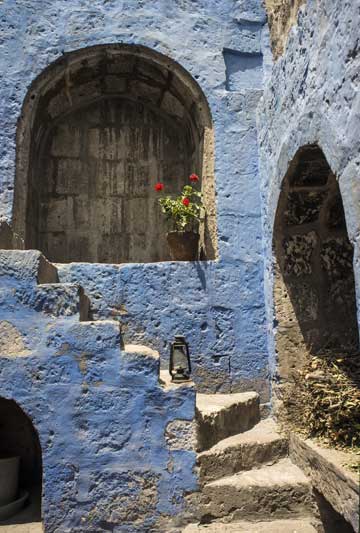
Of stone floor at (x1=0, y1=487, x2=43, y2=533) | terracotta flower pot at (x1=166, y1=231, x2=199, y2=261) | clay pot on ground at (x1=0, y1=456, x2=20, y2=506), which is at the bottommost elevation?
stone floor at (x1=0, y1=487, x2=43, y2=533)

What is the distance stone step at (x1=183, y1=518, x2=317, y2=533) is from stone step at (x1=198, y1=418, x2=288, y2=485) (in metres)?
0.29

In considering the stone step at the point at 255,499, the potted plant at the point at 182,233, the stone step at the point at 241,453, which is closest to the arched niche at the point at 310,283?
the stone step at the point at 241,453

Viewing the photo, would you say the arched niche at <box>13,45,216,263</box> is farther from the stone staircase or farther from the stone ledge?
the stone ledge

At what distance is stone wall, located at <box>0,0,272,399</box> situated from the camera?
436 cm

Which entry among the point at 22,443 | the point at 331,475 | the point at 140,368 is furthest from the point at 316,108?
the point at 22,443

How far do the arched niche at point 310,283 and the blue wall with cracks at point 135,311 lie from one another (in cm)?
33

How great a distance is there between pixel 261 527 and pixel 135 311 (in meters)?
2.00

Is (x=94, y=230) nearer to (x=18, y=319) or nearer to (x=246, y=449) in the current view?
(x=18, y=319)

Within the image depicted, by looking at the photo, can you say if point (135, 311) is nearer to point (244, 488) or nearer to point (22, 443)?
point (22, 443)

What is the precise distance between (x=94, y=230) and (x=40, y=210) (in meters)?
0.68

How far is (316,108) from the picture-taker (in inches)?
118

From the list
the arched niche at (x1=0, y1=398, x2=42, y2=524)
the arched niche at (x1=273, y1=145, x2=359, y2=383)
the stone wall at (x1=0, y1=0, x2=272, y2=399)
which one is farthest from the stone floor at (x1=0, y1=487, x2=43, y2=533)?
the arched niche at (x1=273, y1=145, x2=359, y2=383)

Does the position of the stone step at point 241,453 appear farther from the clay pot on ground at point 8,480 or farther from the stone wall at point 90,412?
the clay pot on ground at point 8,480

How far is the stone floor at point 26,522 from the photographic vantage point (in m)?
3.35
